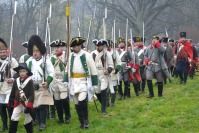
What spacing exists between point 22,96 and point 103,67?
317 centimetres

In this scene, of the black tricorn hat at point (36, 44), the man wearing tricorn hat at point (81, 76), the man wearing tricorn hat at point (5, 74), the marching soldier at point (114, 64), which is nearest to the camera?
the man wearing tricorn hat at point (81, 76)

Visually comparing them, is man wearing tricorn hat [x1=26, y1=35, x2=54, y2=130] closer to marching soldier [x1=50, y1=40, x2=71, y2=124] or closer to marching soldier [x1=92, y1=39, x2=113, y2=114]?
marching soldier [x1=50, y1=40, x2=71, y2=124]

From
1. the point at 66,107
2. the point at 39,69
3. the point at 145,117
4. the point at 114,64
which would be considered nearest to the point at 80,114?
the point at 66,107

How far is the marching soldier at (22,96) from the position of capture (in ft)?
25.4

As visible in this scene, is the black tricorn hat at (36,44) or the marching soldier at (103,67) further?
the marching soldier at (103,67)

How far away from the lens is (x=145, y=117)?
9.34 metres

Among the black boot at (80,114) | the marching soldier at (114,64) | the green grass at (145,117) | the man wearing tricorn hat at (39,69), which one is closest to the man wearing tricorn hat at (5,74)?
the man wearing tricorn hat at (39,69)

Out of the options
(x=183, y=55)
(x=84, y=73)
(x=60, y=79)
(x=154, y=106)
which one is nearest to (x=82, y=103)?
(x=84, y=73)

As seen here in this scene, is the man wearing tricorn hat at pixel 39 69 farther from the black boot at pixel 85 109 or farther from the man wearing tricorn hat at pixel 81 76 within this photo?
the black boot at pixel 85 109

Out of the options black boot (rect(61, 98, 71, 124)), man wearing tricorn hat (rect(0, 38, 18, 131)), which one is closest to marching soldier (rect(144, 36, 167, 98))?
black boot (rect(61, 98, 71, 124))

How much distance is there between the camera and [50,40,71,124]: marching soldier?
30.6 feet

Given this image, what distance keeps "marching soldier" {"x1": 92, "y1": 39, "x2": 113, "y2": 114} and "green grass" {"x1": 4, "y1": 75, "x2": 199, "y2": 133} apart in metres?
0.55

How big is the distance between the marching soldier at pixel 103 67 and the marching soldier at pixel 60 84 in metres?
1.05

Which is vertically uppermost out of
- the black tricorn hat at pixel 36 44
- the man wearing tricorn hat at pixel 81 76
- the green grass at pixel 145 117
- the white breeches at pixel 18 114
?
the black tricorn hat at pixel 36 44
